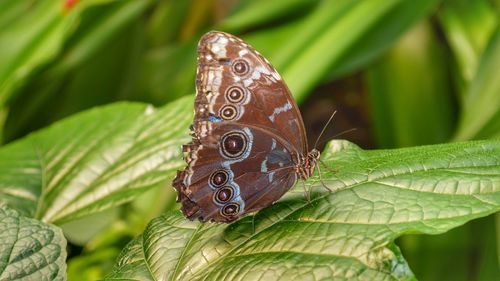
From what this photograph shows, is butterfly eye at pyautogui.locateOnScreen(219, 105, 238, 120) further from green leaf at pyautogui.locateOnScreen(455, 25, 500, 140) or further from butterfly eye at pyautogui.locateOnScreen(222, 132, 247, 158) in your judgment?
green leaf at pyautogui.locateOnScreen(455, 25, 500, 140)

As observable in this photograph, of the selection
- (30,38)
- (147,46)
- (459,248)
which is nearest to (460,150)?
(459,248)

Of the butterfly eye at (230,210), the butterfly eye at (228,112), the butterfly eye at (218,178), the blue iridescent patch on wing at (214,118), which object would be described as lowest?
the butterfly eye at (230,210)

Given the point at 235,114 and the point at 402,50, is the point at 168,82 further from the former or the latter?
the point at 235,114

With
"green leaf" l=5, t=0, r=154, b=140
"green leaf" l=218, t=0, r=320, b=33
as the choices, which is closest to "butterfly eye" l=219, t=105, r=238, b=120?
"green leaf" l=5, t=0, r=154, b=140

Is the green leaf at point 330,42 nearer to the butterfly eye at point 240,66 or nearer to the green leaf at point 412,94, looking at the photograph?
the green leaf at point 412,94

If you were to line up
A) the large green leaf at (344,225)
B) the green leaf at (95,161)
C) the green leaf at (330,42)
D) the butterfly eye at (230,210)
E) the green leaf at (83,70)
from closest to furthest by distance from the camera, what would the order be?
the large green leaf at (344,225), the butterfly eye at (230,210), the green leaf at (95,161), the green leaf at (330,42), the green leaf at (83,70)

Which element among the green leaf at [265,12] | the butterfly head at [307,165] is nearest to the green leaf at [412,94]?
the green leaf at [265,12]

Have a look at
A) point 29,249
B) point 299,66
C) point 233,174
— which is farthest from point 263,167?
point 299,66

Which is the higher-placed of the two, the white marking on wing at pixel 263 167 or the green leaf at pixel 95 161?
the white marking on wing at pixel 263 167
